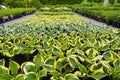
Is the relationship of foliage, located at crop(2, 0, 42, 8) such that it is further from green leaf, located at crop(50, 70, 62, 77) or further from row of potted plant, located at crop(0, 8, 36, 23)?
green leaf, located at crop(50, 70, 62, 77)

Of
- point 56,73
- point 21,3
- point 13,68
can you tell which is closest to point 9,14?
point 13,68

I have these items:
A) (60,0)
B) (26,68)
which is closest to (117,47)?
(26,68)

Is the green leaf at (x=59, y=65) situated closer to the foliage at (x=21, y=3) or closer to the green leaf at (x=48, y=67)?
the green leaf at (x=48, y=67)

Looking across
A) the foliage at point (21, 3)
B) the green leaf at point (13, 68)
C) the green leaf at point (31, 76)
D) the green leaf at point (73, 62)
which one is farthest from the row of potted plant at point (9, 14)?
the green leaf at point (31, 76)

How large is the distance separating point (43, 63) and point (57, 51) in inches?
12.3

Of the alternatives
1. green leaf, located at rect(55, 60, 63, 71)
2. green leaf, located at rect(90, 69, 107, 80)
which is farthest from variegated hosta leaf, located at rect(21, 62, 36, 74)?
green leaf, located at rect(90, 69, 107, 80)

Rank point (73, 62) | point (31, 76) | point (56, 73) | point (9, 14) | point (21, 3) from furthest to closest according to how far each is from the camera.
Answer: point (21, 3)
point (9, 14)
point (73, 62)
point (56, 73)
point (31, 76)

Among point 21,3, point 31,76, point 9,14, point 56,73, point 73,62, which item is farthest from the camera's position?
point 21,3

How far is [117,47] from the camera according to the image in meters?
2.60

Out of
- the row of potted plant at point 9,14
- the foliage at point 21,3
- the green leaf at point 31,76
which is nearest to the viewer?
the green leaf at point 31,76

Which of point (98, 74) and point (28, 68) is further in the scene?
point (28, 68)

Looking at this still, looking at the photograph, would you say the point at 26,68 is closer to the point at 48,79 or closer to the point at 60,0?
the point at 48,79

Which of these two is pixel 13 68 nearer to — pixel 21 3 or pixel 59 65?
pixel 59 65

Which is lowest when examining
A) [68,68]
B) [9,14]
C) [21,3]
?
[21,3]
